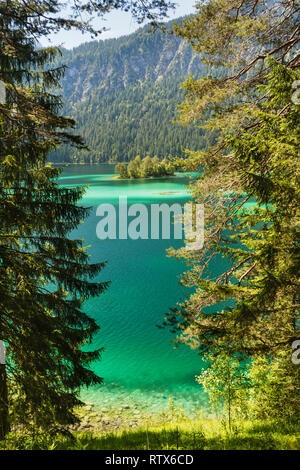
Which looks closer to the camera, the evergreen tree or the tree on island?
the evergreen tree

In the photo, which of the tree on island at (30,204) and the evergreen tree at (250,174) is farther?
the tree on island at (30,204)

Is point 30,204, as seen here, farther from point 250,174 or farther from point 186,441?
point 186,441

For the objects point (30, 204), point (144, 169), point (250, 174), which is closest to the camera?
point (250, 174)

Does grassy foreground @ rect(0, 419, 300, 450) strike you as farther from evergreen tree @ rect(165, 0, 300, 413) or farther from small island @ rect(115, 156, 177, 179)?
small island @ rect(115, 156, 177, 179)

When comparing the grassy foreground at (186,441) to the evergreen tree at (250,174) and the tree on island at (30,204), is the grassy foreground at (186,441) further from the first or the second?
the evergreen tree at (250,174)

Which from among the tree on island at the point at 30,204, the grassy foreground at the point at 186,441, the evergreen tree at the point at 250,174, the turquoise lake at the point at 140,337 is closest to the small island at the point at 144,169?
the turquoise lake at the point at 140,337

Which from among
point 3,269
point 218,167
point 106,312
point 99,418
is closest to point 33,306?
point 3,269

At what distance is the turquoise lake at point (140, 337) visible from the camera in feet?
32.6

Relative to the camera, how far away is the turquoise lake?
992cm

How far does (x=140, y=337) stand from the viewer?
1321 centimetres

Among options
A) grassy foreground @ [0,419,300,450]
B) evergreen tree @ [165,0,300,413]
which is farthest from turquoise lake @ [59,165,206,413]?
grassy foreground @ [0,419,300,450]

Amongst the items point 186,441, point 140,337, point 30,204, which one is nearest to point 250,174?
point 30,204

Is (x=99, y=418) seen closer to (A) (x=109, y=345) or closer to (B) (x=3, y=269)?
(A) (x=109, y=345)

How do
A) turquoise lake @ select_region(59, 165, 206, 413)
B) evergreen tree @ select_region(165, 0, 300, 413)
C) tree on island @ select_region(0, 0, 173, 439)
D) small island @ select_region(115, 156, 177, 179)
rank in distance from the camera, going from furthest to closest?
small island @ select_region(115, 156, 177, 179)
turquoise lake @ select_region(59, 165, 206, 413)
tree on island @ select_region(0, 0, 173, 439)
evergreen tree @ select_region(165, 0, 300, 413)
